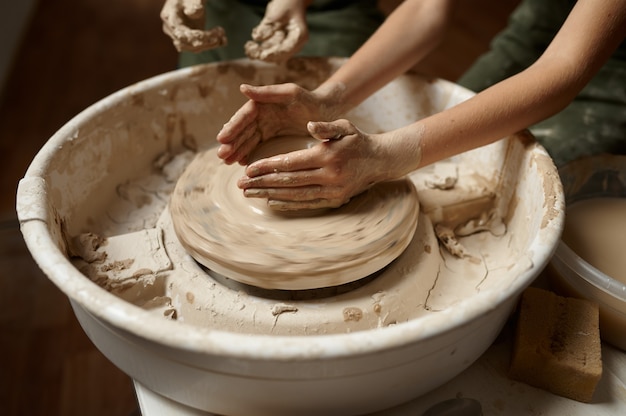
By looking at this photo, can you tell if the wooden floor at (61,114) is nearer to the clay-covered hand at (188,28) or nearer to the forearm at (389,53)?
the clay-covered hand at (188,28)

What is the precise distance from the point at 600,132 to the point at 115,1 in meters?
2.67

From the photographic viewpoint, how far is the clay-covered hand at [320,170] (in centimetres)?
96

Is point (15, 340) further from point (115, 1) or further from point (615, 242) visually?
point (115, 1)

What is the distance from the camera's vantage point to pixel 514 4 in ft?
9.68

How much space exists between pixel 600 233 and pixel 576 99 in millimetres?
419

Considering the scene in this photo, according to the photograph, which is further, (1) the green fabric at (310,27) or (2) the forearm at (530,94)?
(1) the green fabric at (310,27)

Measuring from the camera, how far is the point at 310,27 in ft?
5.38

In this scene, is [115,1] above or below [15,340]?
above

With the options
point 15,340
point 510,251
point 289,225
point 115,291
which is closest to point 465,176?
point 510,251

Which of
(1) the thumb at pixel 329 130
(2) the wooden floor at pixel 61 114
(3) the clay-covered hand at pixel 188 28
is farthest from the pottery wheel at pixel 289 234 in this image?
(2) the wooden floor at pixel 61 114

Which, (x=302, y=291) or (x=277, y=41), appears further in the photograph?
(x=277, y=41)

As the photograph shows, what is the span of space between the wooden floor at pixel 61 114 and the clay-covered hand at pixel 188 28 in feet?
2.69

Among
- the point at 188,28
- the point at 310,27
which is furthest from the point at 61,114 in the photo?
the point at 188,28

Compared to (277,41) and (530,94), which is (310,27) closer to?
(277,41)
